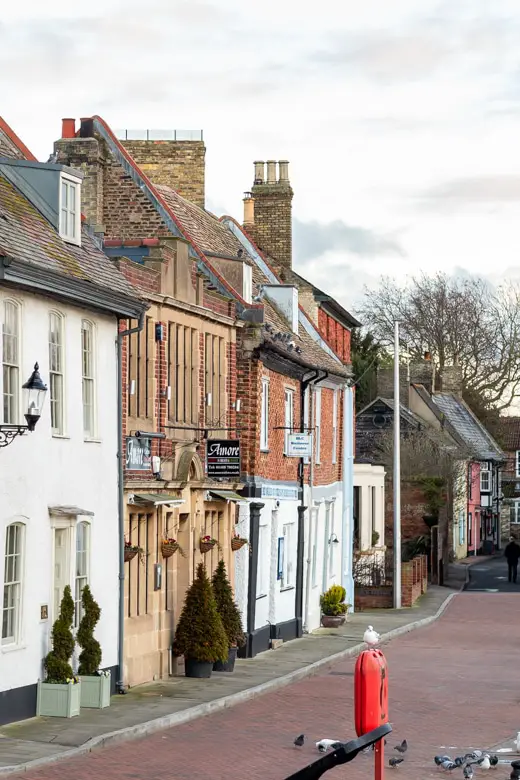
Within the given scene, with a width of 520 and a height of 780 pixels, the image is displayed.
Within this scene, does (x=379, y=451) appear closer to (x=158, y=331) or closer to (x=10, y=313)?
(x=158, y=331)

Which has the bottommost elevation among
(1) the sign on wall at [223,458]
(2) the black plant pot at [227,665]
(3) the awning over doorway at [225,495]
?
(2) the black plant pot at [227,665]

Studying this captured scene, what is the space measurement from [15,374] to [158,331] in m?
5.84

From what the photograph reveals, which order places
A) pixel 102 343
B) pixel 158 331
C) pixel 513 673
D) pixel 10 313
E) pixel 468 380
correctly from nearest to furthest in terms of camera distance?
pixel 10 313 < pixel 102 343 < pixel 158 331 < pixel 513 673 < pixel 468 380

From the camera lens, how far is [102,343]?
22.4 m

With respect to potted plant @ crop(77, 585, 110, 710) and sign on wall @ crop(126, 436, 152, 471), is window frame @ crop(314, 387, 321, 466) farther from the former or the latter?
potted plant @ crop(77, 585, 110, 710)

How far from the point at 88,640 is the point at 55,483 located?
2.21 meters

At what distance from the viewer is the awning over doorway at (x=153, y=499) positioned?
2359cm

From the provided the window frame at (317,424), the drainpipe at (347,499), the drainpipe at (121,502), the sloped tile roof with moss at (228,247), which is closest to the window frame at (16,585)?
the drainpipe at (121,502)

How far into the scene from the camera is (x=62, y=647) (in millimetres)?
20062

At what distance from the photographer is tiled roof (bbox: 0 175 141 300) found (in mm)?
19984

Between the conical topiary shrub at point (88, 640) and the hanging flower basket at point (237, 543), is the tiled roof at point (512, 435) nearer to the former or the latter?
the hanging flower basket at point (237, 543)

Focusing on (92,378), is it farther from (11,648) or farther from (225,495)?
(225,495)

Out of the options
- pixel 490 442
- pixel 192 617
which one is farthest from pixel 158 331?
pixel 490 442

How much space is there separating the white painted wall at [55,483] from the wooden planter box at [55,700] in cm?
22
